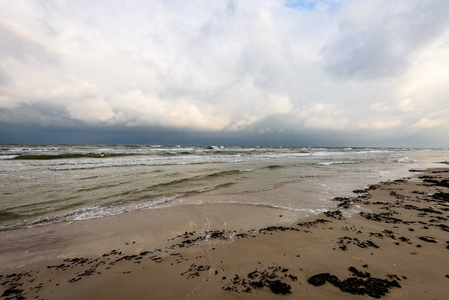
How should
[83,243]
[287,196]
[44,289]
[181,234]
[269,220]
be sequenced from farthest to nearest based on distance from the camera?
[287,196] < [269,220] < [181,234] < [83,243] < [44,289]

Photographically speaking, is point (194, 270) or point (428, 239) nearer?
point (194, 270)

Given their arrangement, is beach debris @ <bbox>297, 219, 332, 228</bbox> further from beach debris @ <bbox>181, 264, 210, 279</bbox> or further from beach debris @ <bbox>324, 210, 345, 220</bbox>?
beach debris @ <bbox>181, 264, 210, 279</bbox>

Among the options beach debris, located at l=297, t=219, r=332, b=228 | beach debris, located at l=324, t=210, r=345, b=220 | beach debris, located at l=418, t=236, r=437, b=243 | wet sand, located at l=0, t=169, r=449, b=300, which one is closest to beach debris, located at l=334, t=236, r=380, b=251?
wet sand, located at l=0, t=169, r=449, b=300

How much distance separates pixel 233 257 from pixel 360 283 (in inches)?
88.3

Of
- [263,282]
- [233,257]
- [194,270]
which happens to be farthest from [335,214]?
[194,270]

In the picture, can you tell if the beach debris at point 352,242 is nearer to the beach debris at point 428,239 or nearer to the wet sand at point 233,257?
the wet sand at point 233,257

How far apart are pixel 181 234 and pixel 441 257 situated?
5.89 meters

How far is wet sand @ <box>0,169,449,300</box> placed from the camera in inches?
122

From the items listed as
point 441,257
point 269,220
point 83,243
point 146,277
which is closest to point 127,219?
point 83,243

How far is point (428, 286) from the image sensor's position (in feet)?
9.90

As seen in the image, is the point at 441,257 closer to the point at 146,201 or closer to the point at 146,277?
the point at 146,277

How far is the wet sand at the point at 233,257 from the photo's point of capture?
311cm

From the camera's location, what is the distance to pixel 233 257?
13.2 ft

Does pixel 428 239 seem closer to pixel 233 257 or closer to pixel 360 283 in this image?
pixel 360 283
